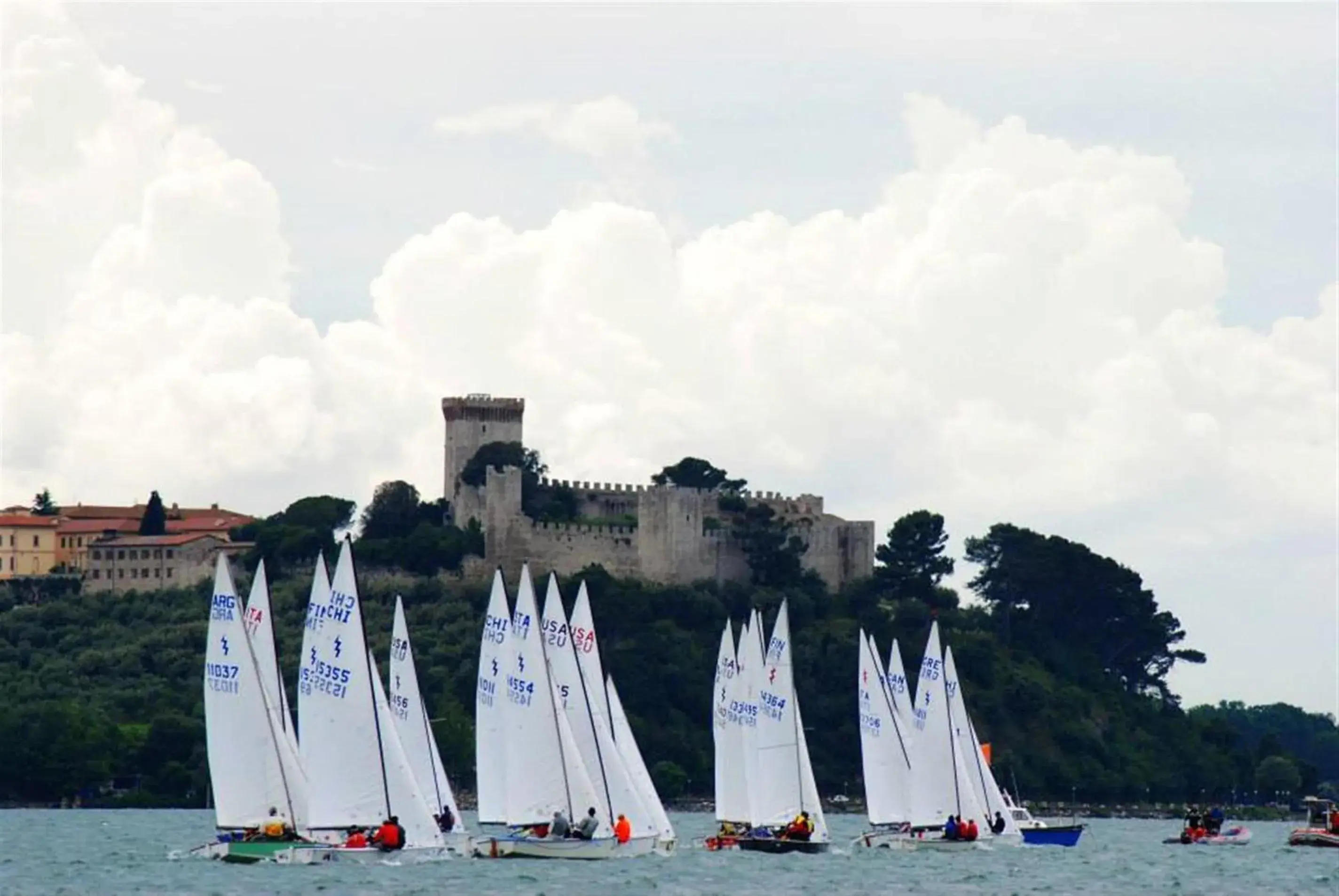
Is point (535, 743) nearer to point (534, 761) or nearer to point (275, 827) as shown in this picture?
point (534, 761)

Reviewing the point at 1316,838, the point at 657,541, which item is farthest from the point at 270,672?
the point at 657,541

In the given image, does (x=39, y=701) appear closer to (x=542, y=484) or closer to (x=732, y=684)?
(x=542, y=484)

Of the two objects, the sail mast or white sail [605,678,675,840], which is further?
white sail [605,678,675,840]

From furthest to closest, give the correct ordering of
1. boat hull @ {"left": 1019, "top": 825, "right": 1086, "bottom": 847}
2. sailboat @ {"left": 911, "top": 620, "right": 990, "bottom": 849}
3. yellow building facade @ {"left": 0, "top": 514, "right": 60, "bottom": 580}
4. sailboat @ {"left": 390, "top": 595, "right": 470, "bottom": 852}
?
yellow building facade @ {"left": 0, "top": 514, "right": 60, "bottom": 580} → boat hull @ {"left": 1019, "top": 825, "right": 1086, "bottom": 847} → sailboat @ {"left": 911, "top": 620, "right": 990, "bottom": 849} → sailboat @ {"left": 390, "top": 595, "right": 470, "bottom": 852}

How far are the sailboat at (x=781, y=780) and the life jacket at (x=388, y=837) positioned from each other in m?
13.2

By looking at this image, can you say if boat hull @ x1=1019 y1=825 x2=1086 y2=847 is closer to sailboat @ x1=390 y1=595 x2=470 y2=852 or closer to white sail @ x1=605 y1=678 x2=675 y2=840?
white sail @ x1=605 y1=678 x2=675 y2=840

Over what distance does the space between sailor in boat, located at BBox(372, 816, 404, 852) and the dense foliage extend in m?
54.2

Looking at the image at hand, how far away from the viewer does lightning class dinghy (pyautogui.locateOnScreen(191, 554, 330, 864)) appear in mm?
60688

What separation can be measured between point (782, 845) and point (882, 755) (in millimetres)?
6605

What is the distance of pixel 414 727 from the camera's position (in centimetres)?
6800

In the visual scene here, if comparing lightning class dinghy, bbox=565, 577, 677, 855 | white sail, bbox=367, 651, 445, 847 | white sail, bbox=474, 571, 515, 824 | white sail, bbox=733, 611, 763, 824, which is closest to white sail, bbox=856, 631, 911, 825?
white sail, bbox=733, 611, 763, 824

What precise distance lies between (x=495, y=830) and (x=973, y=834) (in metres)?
22.6

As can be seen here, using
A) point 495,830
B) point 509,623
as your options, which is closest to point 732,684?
point 509,623

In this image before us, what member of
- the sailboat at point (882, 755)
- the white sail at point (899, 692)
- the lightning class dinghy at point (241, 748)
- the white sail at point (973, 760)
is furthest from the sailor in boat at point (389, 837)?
the white sail at point (973, 760)
